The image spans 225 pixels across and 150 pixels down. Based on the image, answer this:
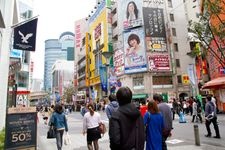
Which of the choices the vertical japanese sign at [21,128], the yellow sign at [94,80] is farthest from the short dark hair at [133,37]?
the vertical japanese sign at [21,128]

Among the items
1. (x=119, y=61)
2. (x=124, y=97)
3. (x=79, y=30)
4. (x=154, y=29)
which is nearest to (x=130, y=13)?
(x=154, y=29)

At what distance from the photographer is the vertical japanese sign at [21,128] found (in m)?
6.10

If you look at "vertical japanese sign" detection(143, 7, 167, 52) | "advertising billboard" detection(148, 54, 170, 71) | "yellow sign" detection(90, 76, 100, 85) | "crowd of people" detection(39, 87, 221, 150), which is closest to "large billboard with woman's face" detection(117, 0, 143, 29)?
"vertical japanese sign" detection(143, 7, 167, 52)

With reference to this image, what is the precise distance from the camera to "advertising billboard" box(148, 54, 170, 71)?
4033cm

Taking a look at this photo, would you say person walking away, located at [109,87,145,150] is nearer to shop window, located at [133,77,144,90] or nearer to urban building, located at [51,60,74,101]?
shop window, located at [133,77,144,90]

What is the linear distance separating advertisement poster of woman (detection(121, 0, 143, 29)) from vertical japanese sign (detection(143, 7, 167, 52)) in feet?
3.09

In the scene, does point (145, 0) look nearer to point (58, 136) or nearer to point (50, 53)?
point (58, 136)

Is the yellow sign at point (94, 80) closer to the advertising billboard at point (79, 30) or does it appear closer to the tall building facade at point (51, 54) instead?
the advertising billboard at point (79, 30)

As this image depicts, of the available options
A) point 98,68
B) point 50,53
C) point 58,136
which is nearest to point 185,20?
point 98,68

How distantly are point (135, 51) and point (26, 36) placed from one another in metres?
32.3

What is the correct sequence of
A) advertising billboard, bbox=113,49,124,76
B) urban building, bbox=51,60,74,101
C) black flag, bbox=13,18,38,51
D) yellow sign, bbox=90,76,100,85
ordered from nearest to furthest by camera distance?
black flag, bbox=13,18,38,51 < advertising billboard, bbox=113,49,124,76 < yellow sign, bbox=90,76,100,85 < urban building, bbox=51,60,74,101

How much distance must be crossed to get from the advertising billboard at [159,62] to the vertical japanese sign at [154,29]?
1.10m

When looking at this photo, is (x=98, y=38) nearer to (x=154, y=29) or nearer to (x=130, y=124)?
(x=154, y=29)

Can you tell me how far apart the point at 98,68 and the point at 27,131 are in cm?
4900
